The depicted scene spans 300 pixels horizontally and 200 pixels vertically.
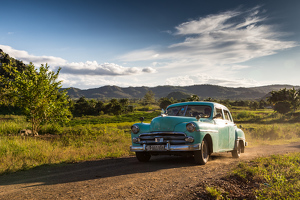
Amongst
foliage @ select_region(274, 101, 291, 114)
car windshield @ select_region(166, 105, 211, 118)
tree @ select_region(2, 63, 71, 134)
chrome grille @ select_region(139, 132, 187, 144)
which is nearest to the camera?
chrome grille @ select_region(139, 132, 187, 144)

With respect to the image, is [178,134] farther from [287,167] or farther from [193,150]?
[287,167]

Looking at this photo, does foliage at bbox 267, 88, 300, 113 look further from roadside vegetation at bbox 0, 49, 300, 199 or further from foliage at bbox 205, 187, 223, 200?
foliage at bbox 205, 187, 223, 200

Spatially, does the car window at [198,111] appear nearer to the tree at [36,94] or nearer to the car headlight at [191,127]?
the car headlight at [191,127]

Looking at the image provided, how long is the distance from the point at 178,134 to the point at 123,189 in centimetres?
299

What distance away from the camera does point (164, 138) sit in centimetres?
792

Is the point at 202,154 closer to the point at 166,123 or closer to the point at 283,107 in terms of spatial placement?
the point at 166,123

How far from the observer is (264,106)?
142750 mm

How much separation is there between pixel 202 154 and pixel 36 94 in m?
13.1

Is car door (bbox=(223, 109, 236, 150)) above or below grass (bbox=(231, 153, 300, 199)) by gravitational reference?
above

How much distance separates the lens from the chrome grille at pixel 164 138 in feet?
25.5

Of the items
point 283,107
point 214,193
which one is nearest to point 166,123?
point 214,193

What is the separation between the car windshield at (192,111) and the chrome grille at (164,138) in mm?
1370

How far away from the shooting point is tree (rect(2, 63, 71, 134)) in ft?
55.6

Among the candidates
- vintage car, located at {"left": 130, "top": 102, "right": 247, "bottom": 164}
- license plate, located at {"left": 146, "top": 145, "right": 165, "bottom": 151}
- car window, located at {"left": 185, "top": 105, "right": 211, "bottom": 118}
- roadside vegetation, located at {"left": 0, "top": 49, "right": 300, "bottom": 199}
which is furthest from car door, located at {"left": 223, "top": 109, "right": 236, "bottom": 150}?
license plate, located at {"left": 146, "top": 145, "right": 165, "bottom": 151}
